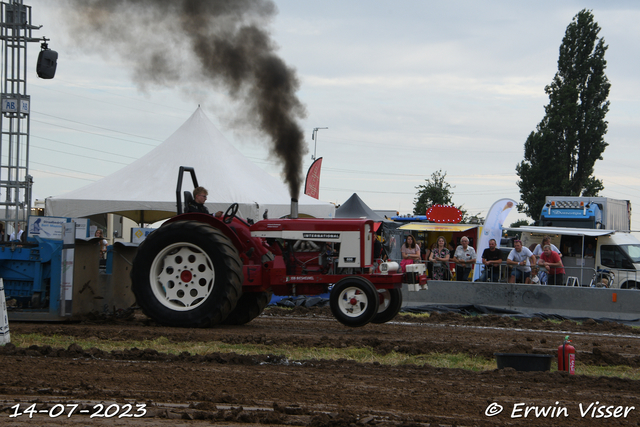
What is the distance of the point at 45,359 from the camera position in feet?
19.3

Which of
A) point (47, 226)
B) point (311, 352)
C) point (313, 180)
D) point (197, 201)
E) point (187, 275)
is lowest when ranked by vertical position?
point (311, 352)

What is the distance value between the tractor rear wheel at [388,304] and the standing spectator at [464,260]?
5.53m

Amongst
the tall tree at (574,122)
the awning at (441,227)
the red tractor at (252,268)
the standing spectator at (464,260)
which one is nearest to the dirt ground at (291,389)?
the red tractor at (252,268)

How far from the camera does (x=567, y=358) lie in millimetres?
6020

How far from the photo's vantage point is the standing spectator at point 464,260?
558 inches

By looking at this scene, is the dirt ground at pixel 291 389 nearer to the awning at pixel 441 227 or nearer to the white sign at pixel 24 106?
the white sign at pixel 24 106

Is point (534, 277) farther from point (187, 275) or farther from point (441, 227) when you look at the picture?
point (187, 275)

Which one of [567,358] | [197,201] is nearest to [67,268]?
[197,201]

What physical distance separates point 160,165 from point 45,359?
983cm

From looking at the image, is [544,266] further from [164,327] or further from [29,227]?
[29,227]

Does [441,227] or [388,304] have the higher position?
[441,227]

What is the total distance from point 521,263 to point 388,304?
5.33 m

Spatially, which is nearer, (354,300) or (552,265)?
(354,300)

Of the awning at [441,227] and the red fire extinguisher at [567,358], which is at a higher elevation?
the awning at [441,227]
